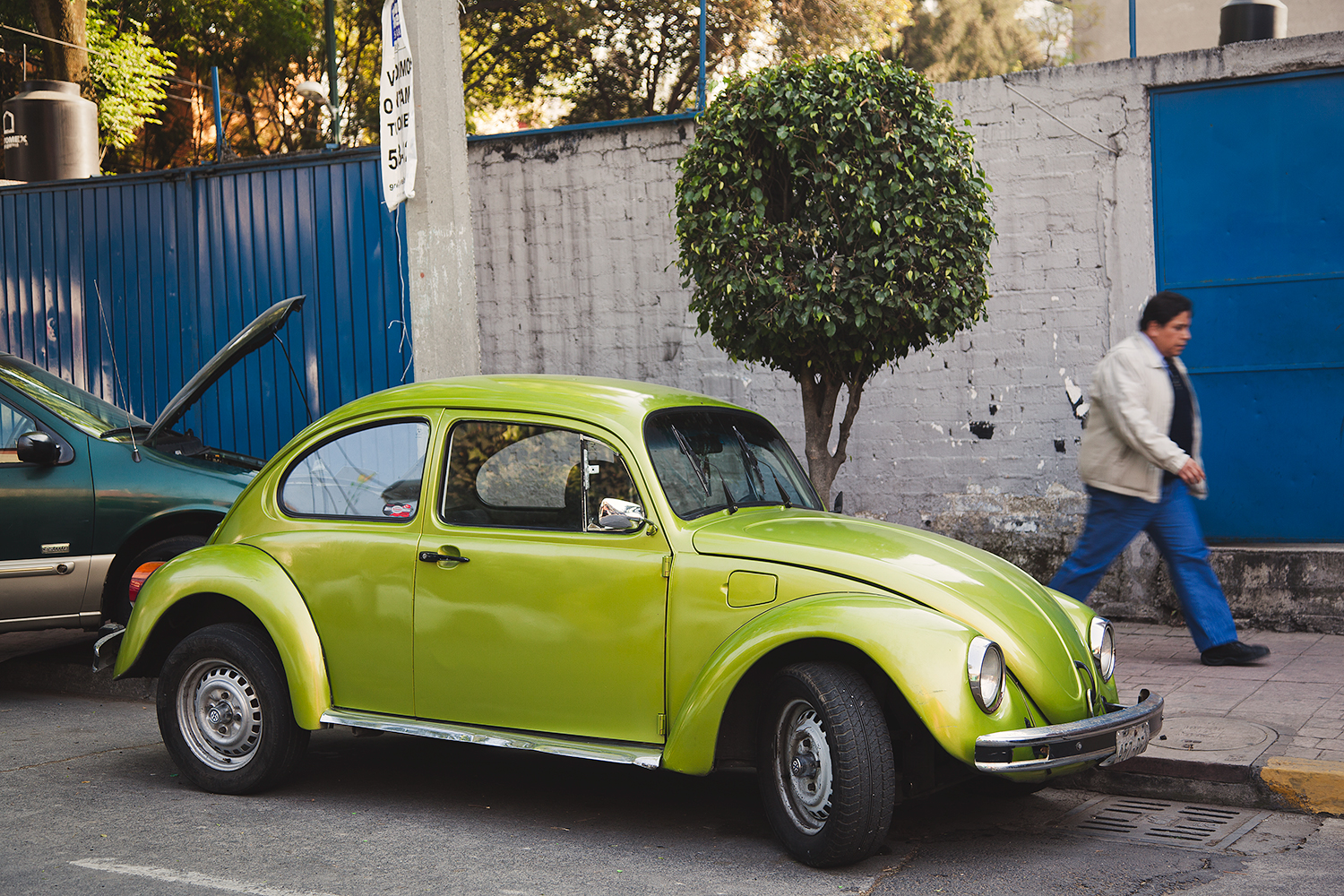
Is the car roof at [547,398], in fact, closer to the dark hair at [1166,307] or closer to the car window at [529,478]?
the car window at [529,478]

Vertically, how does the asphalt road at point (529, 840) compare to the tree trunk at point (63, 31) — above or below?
below

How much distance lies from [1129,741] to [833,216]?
3363 mm

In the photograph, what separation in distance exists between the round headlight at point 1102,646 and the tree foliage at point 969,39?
39864 mm

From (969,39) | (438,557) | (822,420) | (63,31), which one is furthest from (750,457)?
(969,39)

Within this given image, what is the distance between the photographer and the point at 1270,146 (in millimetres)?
7906

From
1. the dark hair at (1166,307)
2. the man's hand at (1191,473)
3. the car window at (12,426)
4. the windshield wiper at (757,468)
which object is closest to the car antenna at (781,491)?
the windshield wiper at (757,468)

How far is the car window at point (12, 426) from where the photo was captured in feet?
23.5

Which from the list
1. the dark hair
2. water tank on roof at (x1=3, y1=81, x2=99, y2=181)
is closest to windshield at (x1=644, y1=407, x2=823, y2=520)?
the dark hair

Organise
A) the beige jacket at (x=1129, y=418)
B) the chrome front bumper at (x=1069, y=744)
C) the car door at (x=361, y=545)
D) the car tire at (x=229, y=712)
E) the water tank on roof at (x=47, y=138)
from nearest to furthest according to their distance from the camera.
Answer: the chrome front bumper at (x=1069, y=744), the car door at (x=361, y=545), the car tire at (x=229, y=712), the beige jacket at (x=1129, y=418), the water tank on roof at (x=47, y=138)

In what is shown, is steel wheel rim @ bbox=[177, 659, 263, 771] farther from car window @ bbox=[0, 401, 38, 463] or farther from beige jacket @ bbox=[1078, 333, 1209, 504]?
beige jacket @ bbox=[1078, 333, 1209, 504]

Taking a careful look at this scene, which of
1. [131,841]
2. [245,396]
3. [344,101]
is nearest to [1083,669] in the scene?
[131,841]

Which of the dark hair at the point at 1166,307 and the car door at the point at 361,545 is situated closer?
the car door at the point at 361,545

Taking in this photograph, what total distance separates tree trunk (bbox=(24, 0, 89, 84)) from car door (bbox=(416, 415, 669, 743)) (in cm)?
1357

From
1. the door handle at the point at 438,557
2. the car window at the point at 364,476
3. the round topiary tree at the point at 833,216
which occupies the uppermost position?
the round topiary tree at the point at 833,216
